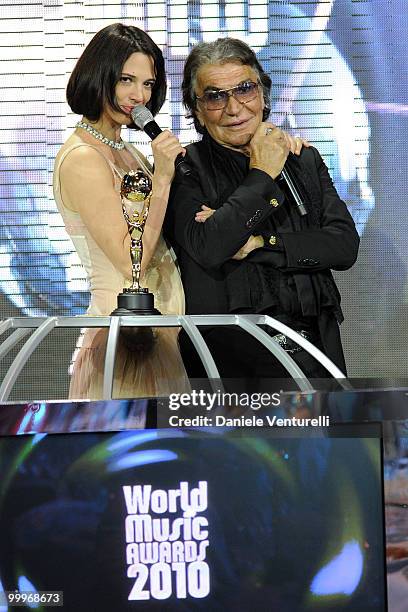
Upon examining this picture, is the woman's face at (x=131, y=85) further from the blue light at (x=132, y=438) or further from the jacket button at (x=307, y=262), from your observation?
the blue light at (x=132, y=438)

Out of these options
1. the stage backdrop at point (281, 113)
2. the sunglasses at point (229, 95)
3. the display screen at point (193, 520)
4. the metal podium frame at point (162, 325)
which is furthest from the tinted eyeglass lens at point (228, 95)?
the stage backdrop at point (281, 113)

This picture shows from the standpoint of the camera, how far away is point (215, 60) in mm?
2244

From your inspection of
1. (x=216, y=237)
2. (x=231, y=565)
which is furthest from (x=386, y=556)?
(x=216, y=237)

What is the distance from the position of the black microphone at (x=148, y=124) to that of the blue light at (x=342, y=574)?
1.11 metres

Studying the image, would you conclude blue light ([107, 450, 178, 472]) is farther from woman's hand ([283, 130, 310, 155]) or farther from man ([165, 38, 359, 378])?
woman's hand ([283, 130, 310, 155])

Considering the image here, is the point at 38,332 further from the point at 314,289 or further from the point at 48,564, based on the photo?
the point at 314,289

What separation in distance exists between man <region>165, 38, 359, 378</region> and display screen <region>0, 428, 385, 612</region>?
28.8 inches

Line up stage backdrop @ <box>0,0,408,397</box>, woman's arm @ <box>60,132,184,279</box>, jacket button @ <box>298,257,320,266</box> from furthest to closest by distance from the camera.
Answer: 1. stage backdrop @ <box>0,0,408,397</box>
2. jacket button @ <box>298,257,320,266</box>
3. woman's arm @ <box>60,132,184,279</box>

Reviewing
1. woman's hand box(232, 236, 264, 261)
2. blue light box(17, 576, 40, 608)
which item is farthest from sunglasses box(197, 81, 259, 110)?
blue light box(17, 576, 40, 608)

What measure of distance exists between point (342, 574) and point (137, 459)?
277 mm

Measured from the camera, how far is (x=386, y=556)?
3.99 feet

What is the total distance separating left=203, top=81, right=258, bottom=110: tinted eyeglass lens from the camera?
223 cm

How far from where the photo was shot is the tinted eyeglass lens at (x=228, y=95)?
7.32 feet

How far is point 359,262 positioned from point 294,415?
2.78 m
